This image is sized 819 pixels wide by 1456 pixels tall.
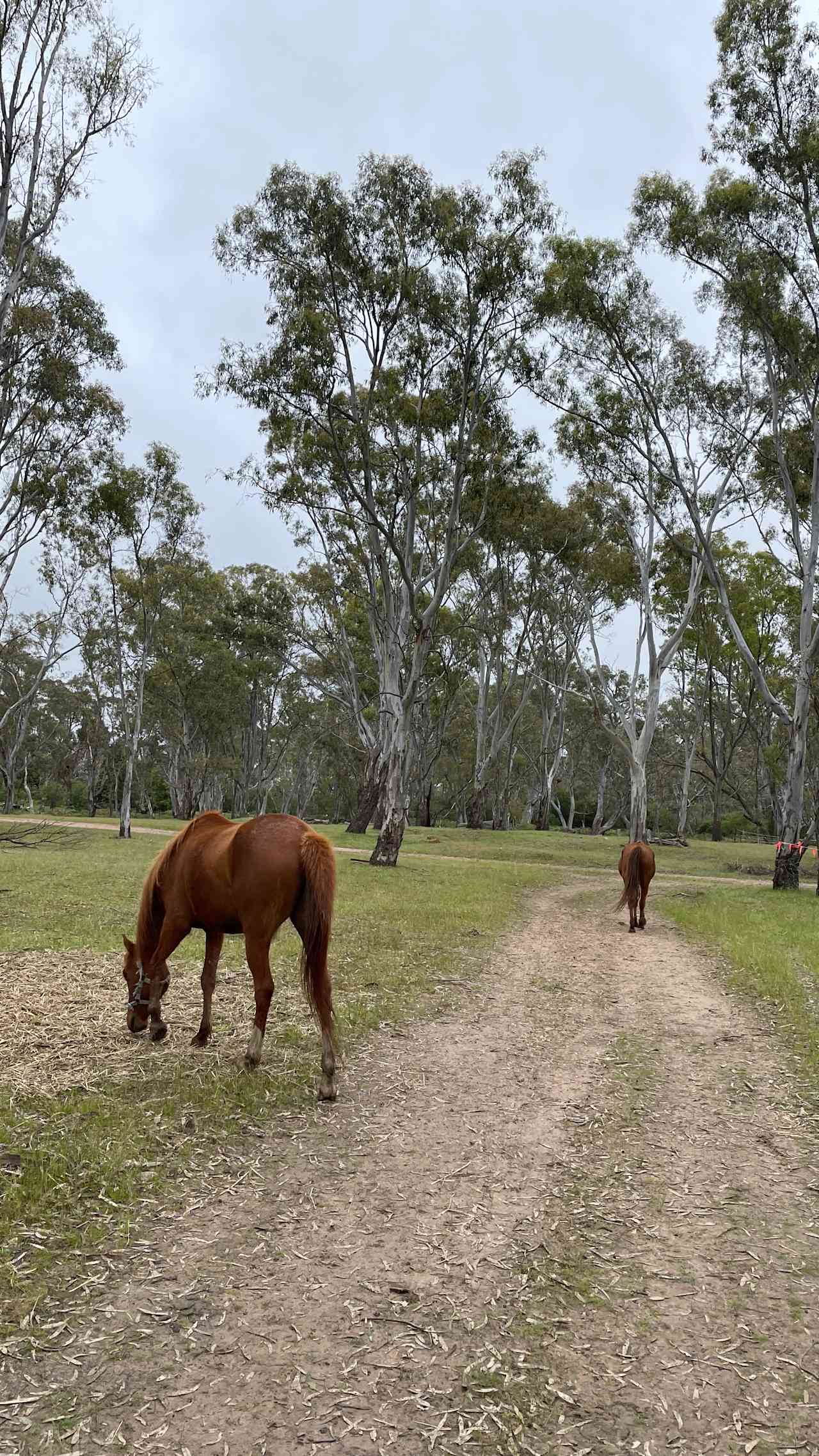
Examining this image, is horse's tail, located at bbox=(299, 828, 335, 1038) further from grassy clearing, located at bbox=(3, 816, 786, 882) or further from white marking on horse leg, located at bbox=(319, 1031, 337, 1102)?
grassy clearing, located at bbox=(3, 816, 786, 882)

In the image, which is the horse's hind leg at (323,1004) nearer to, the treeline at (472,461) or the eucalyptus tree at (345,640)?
the treeline at (472,461)

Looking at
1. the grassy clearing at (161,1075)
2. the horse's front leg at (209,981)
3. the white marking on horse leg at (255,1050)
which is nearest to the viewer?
the grassy clearing at (161,1075)

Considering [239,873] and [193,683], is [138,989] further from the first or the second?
[193,683]

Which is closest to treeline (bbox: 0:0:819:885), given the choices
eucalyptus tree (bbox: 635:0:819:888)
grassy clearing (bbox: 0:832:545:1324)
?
eucalyptus tree (bbox: 635:0:819:888)

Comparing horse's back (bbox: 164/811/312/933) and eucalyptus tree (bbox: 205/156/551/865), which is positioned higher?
eucalyptus tree (bbox: 205/156/551/865)

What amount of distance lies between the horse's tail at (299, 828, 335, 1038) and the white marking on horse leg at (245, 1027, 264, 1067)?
58cm

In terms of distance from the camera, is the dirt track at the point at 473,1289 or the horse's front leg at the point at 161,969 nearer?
the dirt track at the point at 473,1289

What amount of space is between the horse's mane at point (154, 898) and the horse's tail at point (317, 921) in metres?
1.23

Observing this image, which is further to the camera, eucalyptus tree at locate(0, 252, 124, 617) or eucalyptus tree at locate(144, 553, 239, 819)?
eucalyptus tree at locate(144, 553, 239, 819)

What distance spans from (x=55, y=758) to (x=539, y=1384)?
6888cm

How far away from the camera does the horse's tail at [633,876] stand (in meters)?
13.3

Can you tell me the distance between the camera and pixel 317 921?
18.0 feet

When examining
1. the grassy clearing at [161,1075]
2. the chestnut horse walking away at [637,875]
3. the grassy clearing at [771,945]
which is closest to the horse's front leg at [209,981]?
the grassy clearing at [161,1075]

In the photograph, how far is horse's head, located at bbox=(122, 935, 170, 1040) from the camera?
6.19 meters
